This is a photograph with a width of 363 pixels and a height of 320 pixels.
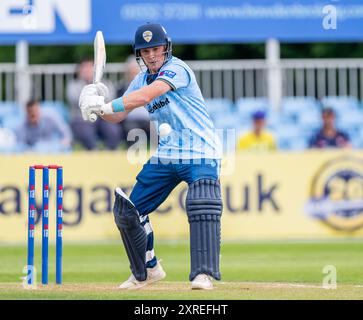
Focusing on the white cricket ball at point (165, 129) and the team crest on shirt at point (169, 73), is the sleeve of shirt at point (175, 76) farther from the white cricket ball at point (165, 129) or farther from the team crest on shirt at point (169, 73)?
the white cricket ball at point (165, 129)

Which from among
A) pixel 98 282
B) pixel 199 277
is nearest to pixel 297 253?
pixel 98 282

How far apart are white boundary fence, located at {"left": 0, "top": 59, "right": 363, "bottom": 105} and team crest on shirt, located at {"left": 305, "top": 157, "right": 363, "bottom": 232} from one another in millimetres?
3249

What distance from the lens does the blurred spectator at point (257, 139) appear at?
1741cm

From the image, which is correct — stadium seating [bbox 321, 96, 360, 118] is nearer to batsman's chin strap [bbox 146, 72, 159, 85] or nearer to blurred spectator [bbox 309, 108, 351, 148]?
blurred spectator [bbox 309, 108, 351, 148]

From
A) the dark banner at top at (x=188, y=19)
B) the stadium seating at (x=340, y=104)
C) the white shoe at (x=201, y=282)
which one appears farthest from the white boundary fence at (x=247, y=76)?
the white shoe at (x=201, y=282)

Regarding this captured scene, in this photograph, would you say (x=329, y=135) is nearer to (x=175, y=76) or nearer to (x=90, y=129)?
(x=90, y=129)

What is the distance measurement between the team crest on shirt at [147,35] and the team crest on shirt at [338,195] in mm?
7262

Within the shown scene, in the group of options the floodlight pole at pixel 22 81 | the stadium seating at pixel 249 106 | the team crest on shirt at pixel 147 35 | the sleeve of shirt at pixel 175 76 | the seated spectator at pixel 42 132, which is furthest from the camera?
the floodlight pole at pixel 22 81

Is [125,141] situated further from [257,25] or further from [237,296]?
[237,296]

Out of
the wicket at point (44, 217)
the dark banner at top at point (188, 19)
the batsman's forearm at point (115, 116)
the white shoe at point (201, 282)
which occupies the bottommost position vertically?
the white shoe at point (201, 282)

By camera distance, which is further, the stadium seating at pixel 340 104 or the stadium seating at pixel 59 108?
the stadium seating at pixel 59 108

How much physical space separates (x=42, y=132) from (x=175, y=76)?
26.7 feet

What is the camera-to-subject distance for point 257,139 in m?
17.5

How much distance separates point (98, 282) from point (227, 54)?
1650cm
